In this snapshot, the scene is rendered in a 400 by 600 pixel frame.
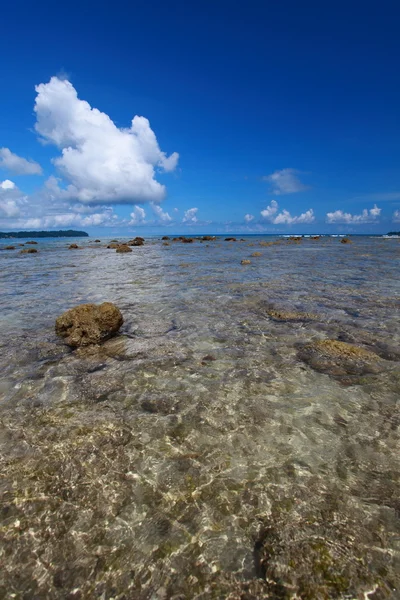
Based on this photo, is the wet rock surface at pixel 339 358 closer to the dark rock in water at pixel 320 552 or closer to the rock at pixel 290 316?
the rock at pixel 290 316

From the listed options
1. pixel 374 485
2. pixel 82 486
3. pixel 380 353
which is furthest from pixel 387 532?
pixel 380 353

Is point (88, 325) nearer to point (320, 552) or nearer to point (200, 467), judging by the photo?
point (200, 467)

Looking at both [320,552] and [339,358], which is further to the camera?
[339,358]

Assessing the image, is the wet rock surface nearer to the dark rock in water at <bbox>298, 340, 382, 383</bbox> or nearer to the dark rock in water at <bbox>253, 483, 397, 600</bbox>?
the dark rock in water at <bbox>298, 340, 382, 383</bbox>

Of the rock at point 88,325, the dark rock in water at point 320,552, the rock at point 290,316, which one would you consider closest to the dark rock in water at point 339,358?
the rock at point 290,316

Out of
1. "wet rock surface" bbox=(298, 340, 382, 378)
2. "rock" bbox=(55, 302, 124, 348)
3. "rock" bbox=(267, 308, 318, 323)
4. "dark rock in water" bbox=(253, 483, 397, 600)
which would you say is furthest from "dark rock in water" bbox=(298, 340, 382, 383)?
"rock" bbox=(55, 302, 124, 348)

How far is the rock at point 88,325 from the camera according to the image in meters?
8.47

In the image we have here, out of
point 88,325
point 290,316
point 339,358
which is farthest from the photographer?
point 290,316

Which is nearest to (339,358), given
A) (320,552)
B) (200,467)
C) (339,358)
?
(339,358)

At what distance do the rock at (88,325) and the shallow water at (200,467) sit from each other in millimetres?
375

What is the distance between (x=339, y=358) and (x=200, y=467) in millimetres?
4578

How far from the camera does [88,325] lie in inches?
340

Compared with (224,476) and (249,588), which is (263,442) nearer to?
(224,476)

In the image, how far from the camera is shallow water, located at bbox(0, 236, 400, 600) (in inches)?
113
